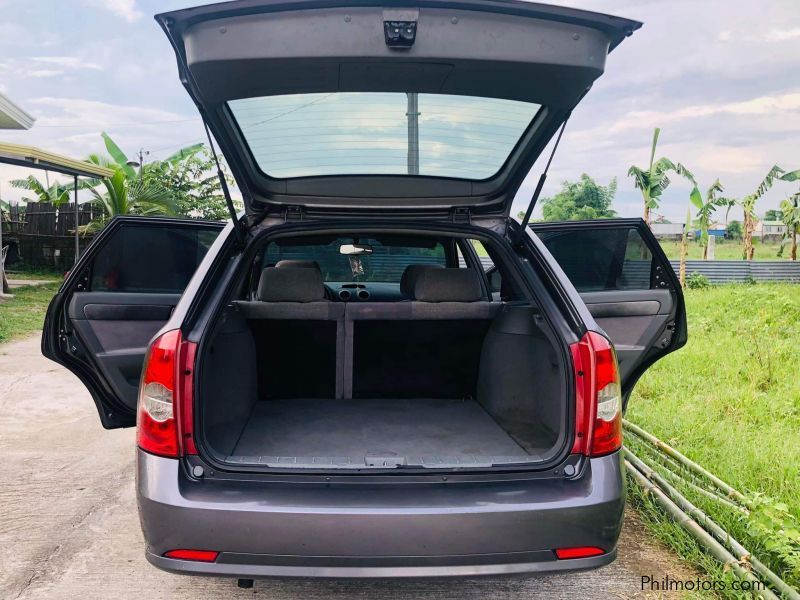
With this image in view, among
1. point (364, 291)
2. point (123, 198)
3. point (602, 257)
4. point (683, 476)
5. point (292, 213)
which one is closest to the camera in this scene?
point (292, 213)

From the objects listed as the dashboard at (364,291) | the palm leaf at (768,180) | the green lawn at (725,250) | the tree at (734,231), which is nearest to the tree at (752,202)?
the palm leaf at (768,180)

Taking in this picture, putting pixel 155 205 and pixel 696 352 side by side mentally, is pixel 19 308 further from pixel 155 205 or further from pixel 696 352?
pixel 696 352

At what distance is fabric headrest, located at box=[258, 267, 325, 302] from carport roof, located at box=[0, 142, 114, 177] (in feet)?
34.9

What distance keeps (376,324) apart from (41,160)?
11.3 metres

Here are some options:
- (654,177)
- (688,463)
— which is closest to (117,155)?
(654,177)

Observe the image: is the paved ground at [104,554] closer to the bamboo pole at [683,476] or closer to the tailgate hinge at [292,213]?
the bamboo pole at [683,476]

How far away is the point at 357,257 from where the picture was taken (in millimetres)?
4840

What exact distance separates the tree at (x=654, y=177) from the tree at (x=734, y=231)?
3515cm

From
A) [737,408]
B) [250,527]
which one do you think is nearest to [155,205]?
[737,408]

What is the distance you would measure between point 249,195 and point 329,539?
62.8 inches

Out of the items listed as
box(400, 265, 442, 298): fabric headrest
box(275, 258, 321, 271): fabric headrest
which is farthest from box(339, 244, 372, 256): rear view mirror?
box(400, 265, 442, 298): fabric headrest

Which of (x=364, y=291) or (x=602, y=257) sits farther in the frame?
(x=364, y=291)

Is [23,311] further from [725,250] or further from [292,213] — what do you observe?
[725,250]

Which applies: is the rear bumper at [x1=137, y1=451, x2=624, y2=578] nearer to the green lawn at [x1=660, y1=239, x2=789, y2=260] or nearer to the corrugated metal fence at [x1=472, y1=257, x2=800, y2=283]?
the corrugated metal fence at [x1=472, y1=257, x2=800, y2=283]
